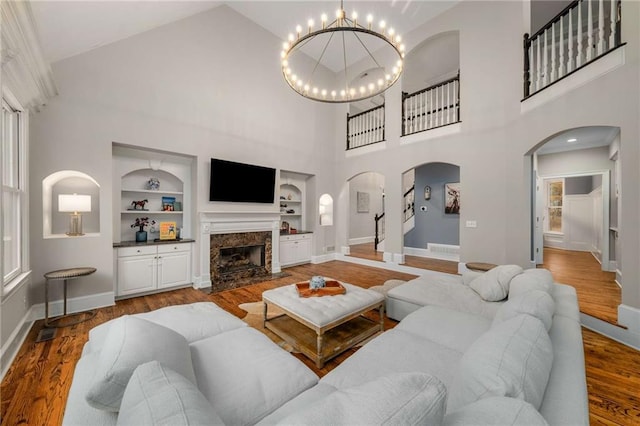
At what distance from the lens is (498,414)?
2.27 ft

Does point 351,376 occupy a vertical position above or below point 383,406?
below

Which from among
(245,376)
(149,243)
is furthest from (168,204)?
(245,376)

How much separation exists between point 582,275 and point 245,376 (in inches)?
248

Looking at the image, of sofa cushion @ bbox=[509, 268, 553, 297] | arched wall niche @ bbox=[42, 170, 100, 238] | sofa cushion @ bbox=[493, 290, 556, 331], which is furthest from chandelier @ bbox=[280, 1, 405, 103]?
sofa cushion @ bbox=[493, 290, 556, 331]

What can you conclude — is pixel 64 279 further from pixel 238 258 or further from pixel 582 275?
pixel 582 275

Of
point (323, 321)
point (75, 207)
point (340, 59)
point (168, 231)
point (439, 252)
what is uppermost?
point (340, 59)

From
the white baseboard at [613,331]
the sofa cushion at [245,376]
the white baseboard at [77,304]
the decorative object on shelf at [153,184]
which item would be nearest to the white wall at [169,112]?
the white baseboard at [77,304]

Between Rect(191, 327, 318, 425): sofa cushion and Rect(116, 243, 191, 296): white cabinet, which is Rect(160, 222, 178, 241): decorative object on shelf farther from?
Rect(191, 327, 318, 425): sofa cushion

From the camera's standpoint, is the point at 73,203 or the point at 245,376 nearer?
the point at 245,376

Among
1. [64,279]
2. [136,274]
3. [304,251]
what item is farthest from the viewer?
[304,251]

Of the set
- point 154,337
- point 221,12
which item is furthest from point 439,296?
point 221,12

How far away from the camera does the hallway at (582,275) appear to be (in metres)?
3.14

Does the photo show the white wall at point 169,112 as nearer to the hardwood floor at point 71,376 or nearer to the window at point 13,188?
the window at point 13,188

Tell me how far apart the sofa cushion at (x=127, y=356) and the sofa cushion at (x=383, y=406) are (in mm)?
726
